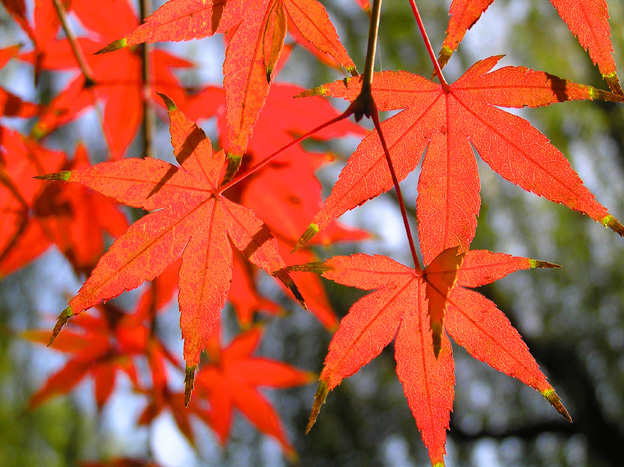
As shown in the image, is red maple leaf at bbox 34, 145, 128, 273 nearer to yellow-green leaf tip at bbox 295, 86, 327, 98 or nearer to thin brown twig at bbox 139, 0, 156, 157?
thin brown twig at bbox 139, 0, 156, 157

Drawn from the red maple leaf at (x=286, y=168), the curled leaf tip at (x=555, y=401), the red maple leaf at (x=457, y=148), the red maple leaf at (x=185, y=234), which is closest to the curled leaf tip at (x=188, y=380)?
the red maple leaf at (x=185, y=234)

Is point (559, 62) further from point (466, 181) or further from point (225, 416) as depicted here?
point (466, 181)

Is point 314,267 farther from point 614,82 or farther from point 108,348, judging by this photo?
point 108,348

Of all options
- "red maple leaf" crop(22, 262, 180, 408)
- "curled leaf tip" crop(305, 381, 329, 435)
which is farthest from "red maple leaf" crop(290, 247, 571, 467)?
"red maple leaf" crop(22, 262, 180, 408)

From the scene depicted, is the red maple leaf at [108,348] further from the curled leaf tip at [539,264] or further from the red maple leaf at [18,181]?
the curled leaf tip at [539,264]

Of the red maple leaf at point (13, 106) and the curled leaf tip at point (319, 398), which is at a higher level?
the red maple leaf at point (13, 106)

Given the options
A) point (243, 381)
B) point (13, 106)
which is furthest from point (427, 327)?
point (243, 381)
